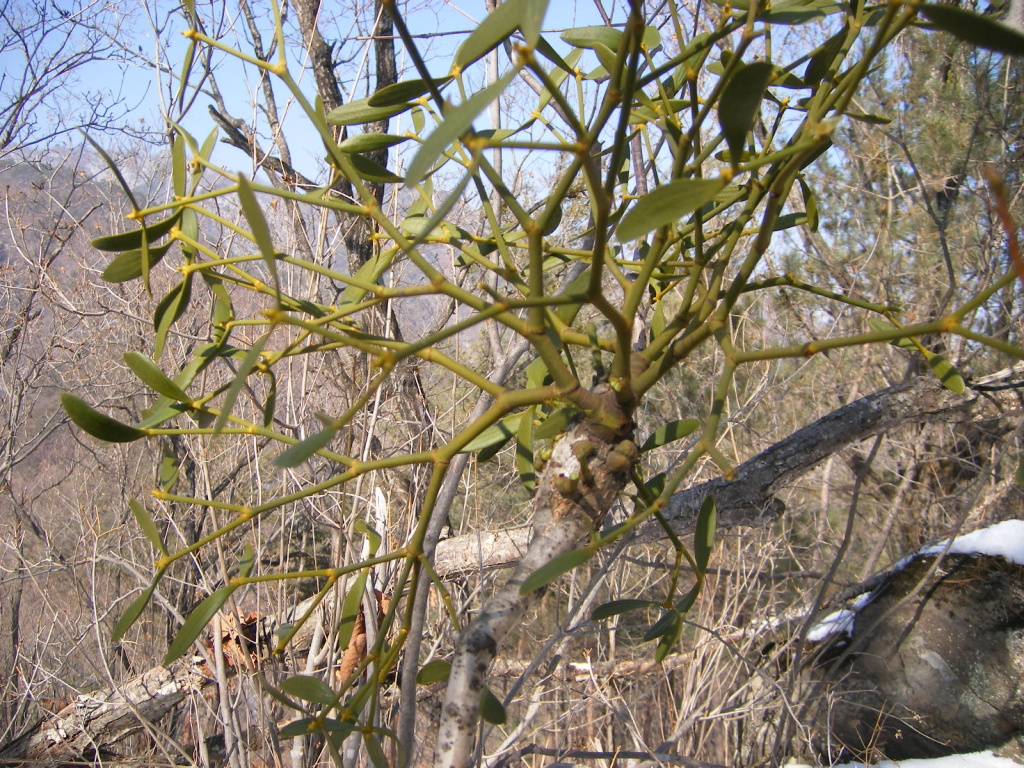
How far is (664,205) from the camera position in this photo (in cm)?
23

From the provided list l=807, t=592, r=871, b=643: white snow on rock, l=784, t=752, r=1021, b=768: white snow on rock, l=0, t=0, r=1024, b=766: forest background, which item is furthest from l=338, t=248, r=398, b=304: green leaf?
l=807, t=592, r=871, b=643: white snow on rock

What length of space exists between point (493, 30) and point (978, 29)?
13 cm

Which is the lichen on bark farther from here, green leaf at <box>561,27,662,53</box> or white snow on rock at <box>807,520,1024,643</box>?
white snow on rock at <box>807,520,1024,643</box>

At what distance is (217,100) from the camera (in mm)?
1763

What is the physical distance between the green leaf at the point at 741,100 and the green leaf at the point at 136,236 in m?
0.29

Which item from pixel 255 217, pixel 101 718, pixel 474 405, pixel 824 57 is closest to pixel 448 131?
pixel 255 217

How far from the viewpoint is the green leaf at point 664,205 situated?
23cm

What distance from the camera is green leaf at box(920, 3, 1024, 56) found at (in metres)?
0.16

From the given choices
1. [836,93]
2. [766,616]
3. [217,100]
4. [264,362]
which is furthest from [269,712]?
[217,100]

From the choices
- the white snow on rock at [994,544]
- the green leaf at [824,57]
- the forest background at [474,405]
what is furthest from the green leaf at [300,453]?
the white snow on rock at [994,544]

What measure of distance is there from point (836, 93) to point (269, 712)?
90 cm

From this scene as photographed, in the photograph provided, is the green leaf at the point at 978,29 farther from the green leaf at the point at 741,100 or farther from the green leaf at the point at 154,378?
the green leaf at the point at 154,378

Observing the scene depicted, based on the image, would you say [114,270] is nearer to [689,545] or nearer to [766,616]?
[766,616]

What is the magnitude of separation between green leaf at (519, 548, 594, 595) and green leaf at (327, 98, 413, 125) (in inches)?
9.9
